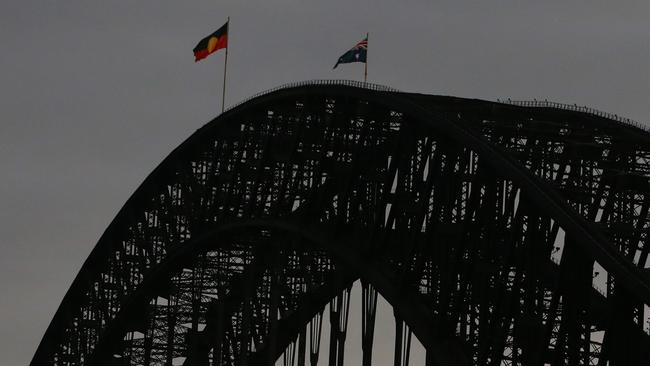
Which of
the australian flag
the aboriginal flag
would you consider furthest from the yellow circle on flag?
the australian flag

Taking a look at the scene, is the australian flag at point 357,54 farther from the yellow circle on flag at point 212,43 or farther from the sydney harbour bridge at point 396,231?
the yellow circle on flag at point 212,43

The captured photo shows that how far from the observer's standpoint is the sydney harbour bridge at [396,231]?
107 m

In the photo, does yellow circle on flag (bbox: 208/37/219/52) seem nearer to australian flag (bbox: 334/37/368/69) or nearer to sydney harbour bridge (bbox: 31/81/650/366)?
sydney harbour bridge (bbox: 31/81/650/366)

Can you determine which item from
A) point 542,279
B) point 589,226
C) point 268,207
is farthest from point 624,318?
point 268,207

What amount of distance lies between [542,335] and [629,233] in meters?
5.41

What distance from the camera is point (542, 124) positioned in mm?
118062

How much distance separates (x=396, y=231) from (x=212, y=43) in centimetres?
3959

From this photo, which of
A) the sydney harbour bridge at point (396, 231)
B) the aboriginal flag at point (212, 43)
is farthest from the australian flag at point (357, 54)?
the aboriginal flag at point (212, 43)

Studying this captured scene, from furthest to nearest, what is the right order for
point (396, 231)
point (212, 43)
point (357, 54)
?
point (212, 43)
point (357, 54)
point (396, 231)

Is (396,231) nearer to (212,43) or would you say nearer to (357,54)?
(357,54)

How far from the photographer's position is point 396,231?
4796 inches

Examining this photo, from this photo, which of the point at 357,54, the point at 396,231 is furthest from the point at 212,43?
the point at 396,231

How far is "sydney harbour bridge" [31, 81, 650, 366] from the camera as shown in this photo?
352 ft

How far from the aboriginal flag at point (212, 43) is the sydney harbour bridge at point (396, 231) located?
6857 mm
